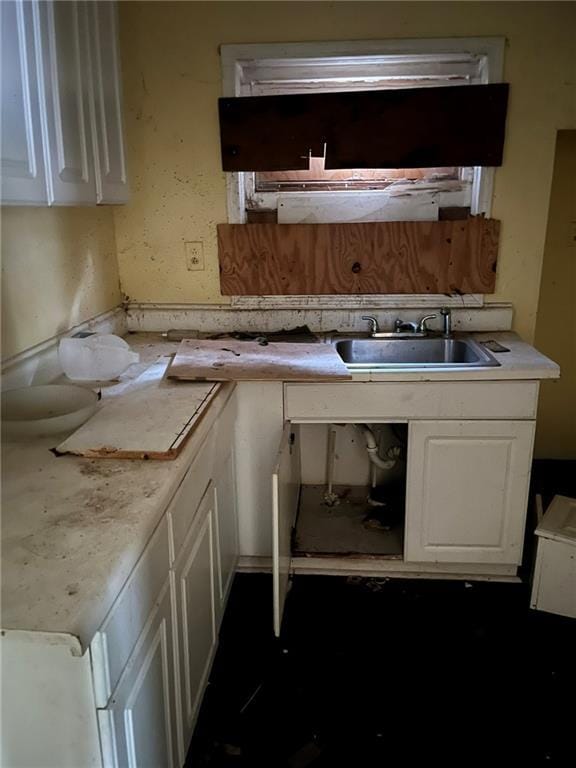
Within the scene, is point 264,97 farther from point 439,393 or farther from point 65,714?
point 65,714

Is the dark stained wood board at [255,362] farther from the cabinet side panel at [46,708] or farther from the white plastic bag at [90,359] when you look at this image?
the cabinet side panel at [46,708]

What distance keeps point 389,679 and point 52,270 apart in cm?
166

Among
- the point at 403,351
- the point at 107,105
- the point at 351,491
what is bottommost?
the point at 351,491

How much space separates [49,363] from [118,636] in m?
1.14

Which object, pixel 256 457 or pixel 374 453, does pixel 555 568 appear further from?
pixel 256 457

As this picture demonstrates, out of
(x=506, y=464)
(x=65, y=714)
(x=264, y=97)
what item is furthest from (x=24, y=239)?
(x=506, y=464)

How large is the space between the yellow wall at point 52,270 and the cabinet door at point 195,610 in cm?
73

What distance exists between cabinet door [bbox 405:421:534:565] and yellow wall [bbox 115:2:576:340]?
0.69 meters

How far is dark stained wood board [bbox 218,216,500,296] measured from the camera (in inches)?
97.2

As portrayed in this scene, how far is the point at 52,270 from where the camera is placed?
1.97m

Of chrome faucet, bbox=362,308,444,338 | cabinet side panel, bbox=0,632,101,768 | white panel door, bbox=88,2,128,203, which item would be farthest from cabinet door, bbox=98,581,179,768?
chrome faucet, bbox=362,308,444,338

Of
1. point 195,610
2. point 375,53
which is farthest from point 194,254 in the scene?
point 195,610

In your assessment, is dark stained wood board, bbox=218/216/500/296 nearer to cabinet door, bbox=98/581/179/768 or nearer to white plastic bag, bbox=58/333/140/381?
white plastic bag, bbox=58/333/140/381

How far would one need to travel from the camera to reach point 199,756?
1.58 meters
